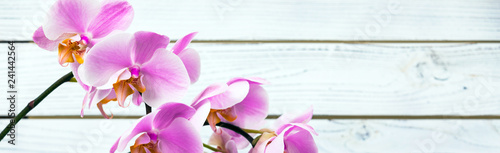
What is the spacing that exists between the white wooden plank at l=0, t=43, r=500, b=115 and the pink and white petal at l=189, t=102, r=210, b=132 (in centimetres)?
41

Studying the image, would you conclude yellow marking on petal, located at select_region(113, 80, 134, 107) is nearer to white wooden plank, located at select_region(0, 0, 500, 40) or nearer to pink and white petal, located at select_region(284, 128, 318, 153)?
pink and white petal, located at select_region(284, 128, 318, 153)

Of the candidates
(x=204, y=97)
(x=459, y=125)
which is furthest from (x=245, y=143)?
(x=459, y=125)

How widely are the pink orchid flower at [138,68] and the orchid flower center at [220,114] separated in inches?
1.5

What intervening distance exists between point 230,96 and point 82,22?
11 centimetres

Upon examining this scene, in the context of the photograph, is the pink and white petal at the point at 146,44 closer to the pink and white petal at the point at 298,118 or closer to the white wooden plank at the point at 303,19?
the pink and white petal at the point at 298,118

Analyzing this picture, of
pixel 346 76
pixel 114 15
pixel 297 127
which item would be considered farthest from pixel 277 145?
pixel 346 76

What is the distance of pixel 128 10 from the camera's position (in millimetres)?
284

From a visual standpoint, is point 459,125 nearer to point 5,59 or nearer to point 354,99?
point 354,99

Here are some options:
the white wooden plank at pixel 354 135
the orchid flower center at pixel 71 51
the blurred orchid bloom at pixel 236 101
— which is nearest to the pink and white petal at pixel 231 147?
A: the blurred orchid bloom at pixel 236 101

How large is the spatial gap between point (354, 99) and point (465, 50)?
201 millimetres

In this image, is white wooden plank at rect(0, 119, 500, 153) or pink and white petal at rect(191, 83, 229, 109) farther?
white wooden plank at rect(0, 119, 500, 153)

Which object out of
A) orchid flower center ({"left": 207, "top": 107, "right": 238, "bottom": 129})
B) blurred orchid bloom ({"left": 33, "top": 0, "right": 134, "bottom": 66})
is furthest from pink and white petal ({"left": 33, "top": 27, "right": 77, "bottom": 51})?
orchid flower center ({"left": 207, "top": 107, "right": 238, "bottom": 129})

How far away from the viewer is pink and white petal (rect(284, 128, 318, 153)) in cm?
31

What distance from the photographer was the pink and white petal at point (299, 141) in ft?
1.01
